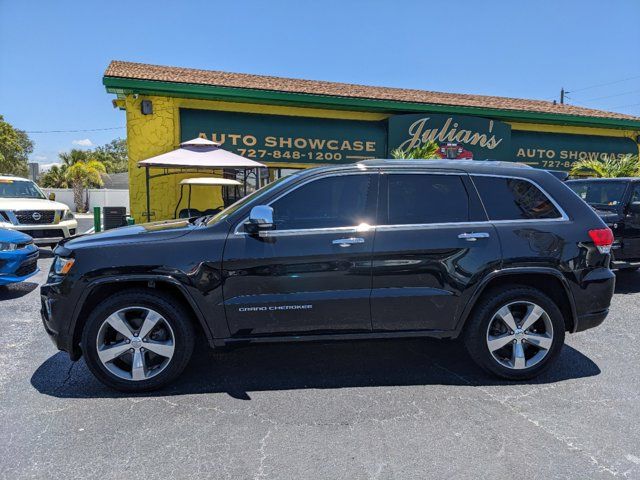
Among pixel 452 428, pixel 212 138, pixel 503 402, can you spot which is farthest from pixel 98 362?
pixel 212 138

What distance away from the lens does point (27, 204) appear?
9375 mm

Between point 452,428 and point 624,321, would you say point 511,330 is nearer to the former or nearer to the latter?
point 452,428

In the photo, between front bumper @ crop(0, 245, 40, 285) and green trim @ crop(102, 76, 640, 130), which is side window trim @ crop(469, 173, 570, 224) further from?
green trim @ crop(102, 76, 640, 130)

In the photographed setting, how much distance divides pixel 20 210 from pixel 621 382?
33.7 ft

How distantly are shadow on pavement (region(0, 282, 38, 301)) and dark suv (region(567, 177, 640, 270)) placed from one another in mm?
8508

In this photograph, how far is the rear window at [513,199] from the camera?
377cm

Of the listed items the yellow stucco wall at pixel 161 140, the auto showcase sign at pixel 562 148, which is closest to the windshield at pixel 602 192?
the yellow stucco wall at pixel 161 140

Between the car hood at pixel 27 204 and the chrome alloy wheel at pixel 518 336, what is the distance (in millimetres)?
9222

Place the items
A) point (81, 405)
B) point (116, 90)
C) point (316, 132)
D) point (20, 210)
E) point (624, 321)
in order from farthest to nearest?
1. point (316, 132)
2. point (116, 90)
3. point (20, 210)
4. point (624, 321)
5. point (81, 405)

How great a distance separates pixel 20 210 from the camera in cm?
909

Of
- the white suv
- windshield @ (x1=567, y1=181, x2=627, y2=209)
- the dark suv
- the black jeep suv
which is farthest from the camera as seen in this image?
the white suv

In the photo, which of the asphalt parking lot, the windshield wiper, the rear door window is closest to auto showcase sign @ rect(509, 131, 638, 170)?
the asphalt parking lot

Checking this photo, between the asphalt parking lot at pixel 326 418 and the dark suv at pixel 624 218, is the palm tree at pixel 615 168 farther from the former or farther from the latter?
the asphalt parking lot at pixel 326 418

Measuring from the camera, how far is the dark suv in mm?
6719
